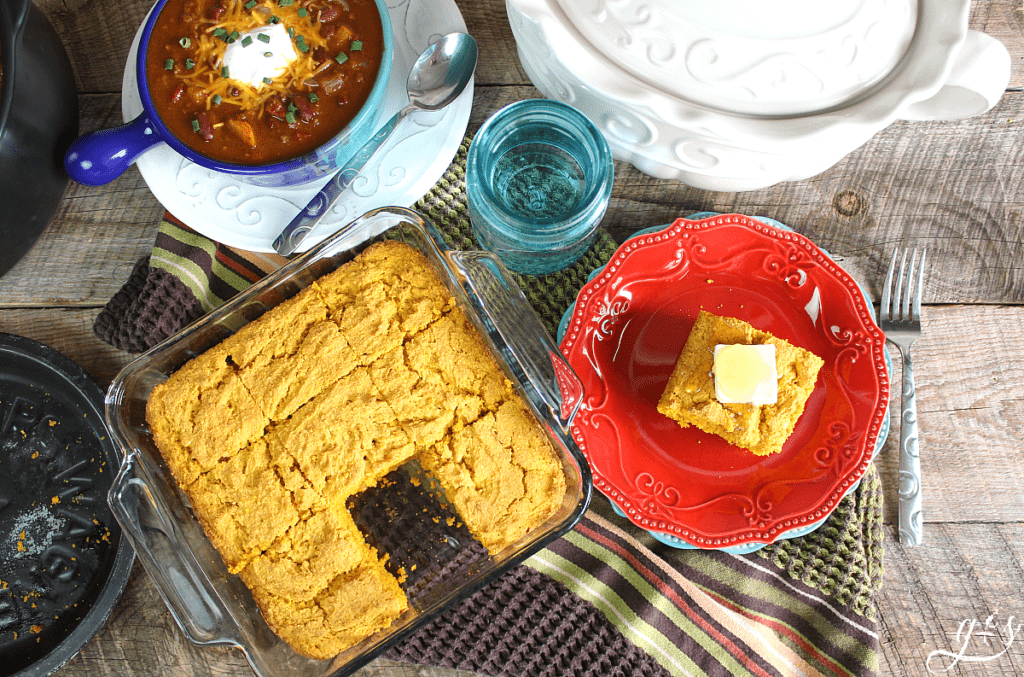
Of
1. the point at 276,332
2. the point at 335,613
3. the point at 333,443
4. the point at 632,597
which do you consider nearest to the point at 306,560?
the point at 335,613

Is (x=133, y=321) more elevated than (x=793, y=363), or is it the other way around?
(x=133, y=321)

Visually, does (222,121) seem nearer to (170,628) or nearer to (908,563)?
(170,628)

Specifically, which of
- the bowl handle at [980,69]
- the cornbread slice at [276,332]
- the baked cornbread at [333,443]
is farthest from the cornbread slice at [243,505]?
the bowl handle at [980,69]

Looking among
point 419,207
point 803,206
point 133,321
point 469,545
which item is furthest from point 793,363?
point 133,321

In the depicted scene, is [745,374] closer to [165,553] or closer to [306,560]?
[306,560]

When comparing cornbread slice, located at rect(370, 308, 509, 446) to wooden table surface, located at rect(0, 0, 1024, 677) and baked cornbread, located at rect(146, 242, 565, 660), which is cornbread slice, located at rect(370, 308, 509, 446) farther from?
wooden table surface, located at rect(0, 0, 1024, 677)
